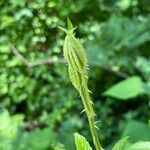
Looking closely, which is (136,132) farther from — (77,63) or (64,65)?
(77,63)

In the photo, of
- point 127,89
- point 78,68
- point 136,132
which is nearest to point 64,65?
point 127,89

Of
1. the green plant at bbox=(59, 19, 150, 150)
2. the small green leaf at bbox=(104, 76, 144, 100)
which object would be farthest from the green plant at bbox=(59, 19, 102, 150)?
the small green leaf at bbox=(104, 76, 144, 100)

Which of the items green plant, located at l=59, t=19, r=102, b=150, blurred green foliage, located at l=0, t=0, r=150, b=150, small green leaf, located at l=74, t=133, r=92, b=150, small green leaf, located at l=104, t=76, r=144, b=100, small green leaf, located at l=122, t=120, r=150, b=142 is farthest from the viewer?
blurred green foliage, located at l=0, t=0, r=150, b=150

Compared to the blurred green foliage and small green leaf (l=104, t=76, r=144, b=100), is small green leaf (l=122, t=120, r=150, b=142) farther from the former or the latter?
the blurred green foliage

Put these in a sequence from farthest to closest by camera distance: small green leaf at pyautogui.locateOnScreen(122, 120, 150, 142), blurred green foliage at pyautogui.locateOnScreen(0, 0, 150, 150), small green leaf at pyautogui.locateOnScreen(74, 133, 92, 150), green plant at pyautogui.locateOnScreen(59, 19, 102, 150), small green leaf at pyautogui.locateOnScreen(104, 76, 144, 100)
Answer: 1. blurred green foliage at pyautogui.locateOnScreen(0, 0, 150, 150)
2. small green leaf at pyautogui.locateOnScreen(104, 76, 144, 100)
3. small green leaf at pyautogui.locateOnScreen(122, 120, 150, 142)
4. small green leaf at pyautogui.locateOnScreen(74, 133, 92, 150)
5. green plant at pyautogui.locateOnScreen(59, 19, 102, 150)

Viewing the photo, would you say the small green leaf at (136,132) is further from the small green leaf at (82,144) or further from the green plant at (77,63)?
the green plant at (77,63)

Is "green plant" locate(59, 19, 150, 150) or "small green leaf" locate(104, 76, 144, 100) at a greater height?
"small green leaf" locate(104, 76, 144, 100)
